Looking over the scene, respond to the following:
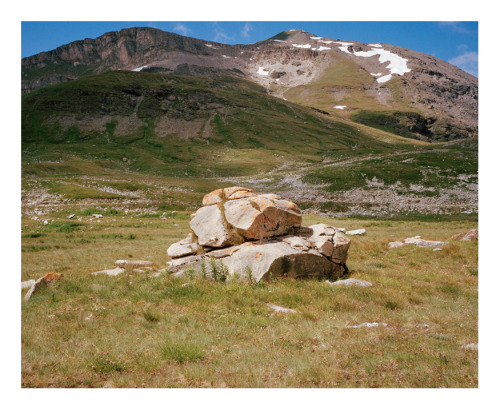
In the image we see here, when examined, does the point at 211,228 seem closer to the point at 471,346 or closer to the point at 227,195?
the point at 227,195

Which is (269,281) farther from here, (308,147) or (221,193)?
(308,147)

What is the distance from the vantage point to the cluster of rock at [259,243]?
13367 millimetres

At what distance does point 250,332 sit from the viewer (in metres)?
8.31

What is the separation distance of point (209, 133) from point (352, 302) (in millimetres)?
156379

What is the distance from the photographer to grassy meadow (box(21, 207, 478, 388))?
20.2ft

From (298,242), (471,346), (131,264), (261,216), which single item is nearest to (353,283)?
(298,242)

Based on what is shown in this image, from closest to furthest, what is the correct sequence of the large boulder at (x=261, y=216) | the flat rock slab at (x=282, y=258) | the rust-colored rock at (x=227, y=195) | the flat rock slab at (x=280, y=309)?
the flat rock slab at (x=280, y=309) < the flat rock slab at (x=282, y=258) < the large boulder at (x=261, y=216) < the rust-colored rock at (x=227, y=195)

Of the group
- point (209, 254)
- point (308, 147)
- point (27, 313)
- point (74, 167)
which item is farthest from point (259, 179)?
point (308, 147)

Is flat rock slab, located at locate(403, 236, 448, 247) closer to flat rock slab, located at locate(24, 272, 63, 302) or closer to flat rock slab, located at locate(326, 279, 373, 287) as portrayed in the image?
flat rock slab, located at locate(326, 279, 373, 287)

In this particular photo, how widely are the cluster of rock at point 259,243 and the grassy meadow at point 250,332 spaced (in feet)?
3.39

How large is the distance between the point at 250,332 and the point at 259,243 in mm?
6531

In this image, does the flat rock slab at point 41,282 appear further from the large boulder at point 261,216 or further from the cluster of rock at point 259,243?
the large boulder at point 261,216

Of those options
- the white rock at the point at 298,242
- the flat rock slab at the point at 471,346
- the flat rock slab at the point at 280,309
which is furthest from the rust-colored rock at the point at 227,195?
the flat rock slab at the point at 471,346
